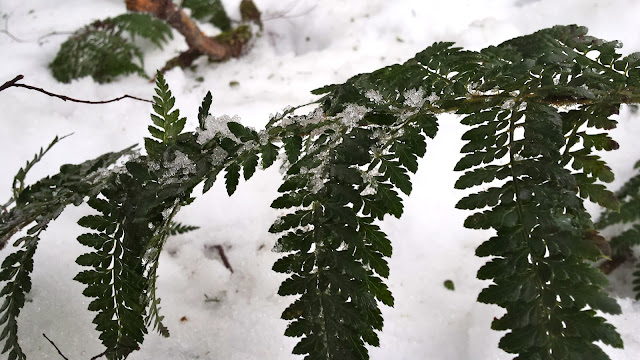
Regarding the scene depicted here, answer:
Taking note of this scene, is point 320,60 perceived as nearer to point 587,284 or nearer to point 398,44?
point 398,44

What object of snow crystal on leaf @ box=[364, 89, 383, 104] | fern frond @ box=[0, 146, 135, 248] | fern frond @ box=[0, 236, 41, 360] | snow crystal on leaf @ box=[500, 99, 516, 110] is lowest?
fern frond @ box=[0, 236, 41, 360]

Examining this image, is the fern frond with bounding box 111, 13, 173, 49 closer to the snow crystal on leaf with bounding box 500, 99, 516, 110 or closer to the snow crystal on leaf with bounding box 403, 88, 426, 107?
the snow crystal on leaf with bounding box 403, 88, 426, 107

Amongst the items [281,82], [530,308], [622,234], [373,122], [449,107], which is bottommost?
[530,308]

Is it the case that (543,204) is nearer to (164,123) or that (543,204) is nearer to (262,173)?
(164,123)

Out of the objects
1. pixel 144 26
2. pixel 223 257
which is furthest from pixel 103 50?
pixel 223 257

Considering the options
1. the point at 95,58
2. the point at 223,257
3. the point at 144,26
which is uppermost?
the point at 144,26

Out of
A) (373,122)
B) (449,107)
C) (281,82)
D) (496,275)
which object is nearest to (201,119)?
(373,122)

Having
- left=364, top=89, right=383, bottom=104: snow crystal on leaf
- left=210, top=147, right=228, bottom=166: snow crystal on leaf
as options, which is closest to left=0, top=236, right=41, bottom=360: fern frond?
left=210, top=147, right=228, bottom=166: snow crystal on leaf
